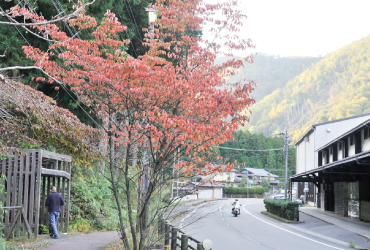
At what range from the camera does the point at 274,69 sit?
564 feet

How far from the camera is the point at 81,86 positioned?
29.6 feet

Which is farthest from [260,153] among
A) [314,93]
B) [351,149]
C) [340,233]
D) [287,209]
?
[340,233]

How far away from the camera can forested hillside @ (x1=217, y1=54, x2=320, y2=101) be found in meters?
158

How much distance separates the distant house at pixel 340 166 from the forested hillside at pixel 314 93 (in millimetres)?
83104

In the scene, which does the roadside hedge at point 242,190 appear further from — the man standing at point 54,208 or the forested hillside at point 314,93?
the man standing at point 54,208

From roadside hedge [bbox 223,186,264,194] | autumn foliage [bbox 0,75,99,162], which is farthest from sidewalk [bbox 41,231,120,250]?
roadside hedge [bbox 223,186,264,194]

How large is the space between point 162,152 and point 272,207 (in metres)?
28.0

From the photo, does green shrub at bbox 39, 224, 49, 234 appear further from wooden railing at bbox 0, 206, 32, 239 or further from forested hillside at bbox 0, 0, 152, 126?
forested hillside at bbox 0, 0, 152, 126

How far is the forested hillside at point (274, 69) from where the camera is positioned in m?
158

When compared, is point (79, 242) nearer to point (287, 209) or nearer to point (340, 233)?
point (340, 233)

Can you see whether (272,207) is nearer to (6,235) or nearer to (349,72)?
(6,235)

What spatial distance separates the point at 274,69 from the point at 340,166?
153 meters

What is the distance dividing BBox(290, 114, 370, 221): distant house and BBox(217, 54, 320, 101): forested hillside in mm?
103805

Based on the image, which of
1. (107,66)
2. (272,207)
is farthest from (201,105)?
(272,207)
